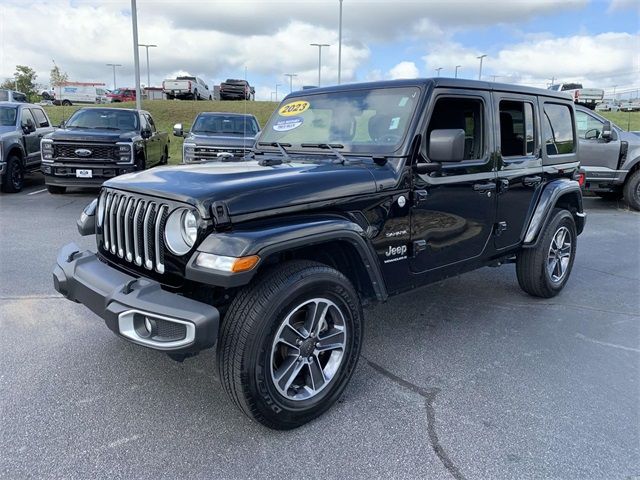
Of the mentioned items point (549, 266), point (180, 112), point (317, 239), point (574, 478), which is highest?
point (180, 112)

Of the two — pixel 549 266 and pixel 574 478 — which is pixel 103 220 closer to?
pixel 574 478

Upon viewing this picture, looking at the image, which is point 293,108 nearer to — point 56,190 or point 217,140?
point 217,140

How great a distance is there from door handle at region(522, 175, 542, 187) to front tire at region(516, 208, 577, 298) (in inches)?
17.7

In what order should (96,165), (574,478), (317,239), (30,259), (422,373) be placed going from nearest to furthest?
(574,478), (317,239), (422,373), (30,259), (96,165)

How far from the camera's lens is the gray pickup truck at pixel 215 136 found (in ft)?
34.6

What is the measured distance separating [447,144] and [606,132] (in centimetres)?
778

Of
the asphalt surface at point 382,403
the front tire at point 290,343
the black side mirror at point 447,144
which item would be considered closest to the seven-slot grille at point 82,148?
the asphalt surface at point 382,403

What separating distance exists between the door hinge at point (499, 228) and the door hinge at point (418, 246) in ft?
3.13

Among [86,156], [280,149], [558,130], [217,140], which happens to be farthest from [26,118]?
[558,130]

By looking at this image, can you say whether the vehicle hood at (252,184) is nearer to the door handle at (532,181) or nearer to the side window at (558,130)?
the door handle at (532,181)

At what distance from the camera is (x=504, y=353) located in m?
3.74

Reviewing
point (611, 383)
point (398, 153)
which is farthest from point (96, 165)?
point (611, 383)

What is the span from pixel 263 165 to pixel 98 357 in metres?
1.75

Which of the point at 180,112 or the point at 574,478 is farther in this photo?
the point at 180,112
